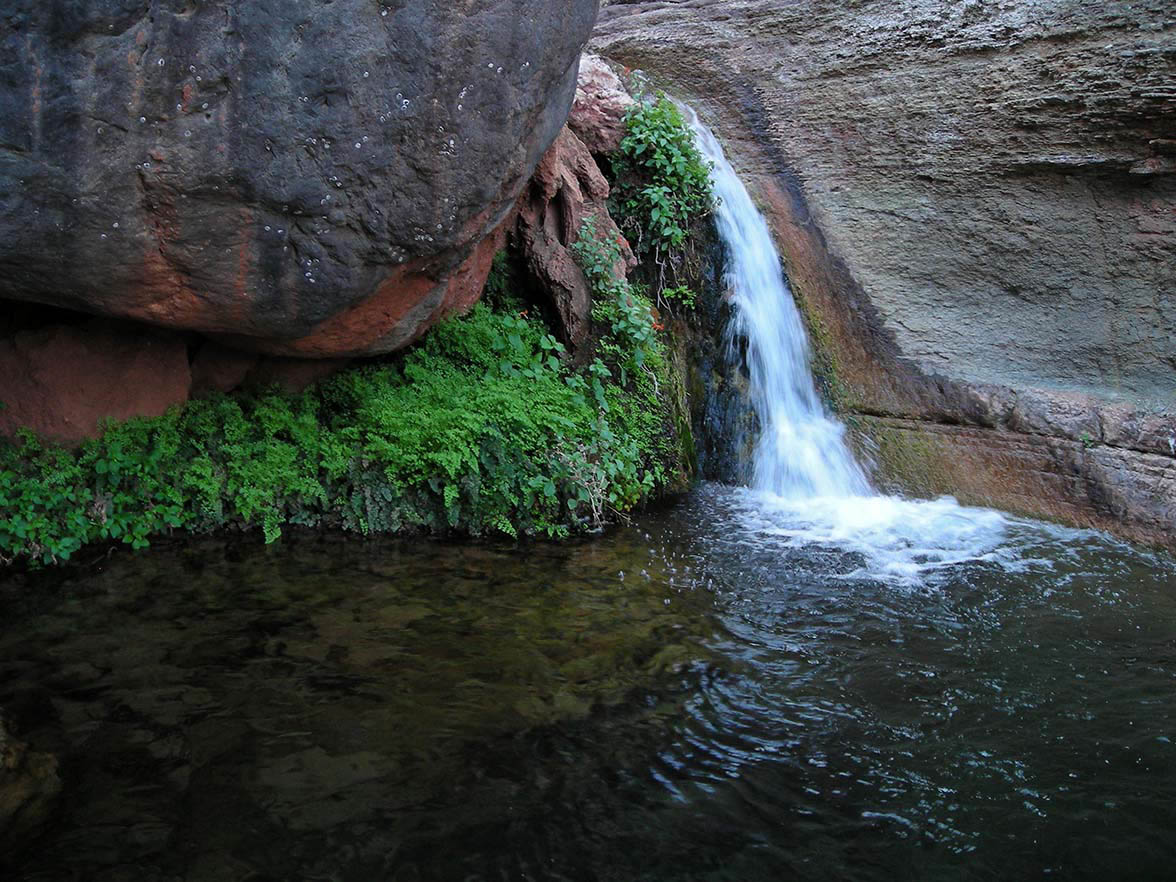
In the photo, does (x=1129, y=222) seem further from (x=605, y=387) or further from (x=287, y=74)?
(x=287, y=74)

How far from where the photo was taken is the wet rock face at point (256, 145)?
4.34m

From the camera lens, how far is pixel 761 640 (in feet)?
16.9

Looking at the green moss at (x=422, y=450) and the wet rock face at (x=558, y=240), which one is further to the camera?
the wet rock face at (x=558, y=240)

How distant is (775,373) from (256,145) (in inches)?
209

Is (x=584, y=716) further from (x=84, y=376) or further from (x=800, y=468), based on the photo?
(x=800, y=468)

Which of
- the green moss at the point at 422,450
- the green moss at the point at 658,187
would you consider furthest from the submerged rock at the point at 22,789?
the green moss at the point at 658,187

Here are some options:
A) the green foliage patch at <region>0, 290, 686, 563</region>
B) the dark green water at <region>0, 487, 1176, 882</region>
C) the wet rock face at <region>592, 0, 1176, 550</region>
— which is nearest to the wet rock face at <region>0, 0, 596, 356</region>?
the green foliage patch at <region>0, 290, 686, 563</region>

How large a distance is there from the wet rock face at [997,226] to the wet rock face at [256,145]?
15.4 ft

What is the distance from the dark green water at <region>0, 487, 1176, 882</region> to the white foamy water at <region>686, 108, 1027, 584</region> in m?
0.49

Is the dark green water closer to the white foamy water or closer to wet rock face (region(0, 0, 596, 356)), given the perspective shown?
the white foamy water

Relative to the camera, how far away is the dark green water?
335cm

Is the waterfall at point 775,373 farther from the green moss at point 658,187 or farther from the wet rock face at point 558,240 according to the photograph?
the wet rock face at point 558,240

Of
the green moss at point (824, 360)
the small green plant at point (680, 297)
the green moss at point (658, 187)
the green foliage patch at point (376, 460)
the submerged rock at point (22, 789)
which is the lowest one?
the submerged rock at point (22, 789)

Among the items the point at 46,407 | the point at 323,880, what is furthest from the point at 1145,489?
the point at 46,407
